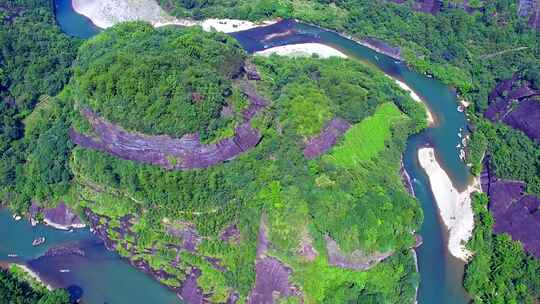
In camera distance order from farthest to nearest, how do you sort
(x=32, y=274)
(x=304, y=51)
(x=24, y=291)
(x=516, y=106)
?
(x=304, y=51) → (x=516, y=106) → (x=32, y=274) → (x=24, y=291)

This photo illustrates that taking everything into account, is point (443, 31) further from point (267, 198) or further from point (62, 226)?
point (62, 226)

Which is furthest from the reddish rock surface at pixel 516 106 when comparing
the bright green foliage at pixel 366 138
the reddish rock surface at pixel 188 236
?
the reddish rock surface at pixel 188 236

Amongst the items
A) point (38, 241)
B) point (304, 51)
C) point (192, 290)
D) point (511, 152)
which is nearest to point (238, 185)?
point (192, 290)

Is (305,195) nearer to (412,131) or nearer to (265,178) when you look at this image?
(265,178)

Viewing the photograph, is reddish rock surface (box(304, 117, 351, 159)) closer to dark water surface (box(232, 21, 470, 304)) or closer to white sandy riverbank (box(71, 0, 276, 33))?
dark water surface (box(232, 21, 470, 304))

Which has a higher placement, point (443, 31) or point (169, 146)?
point (443, 31)
